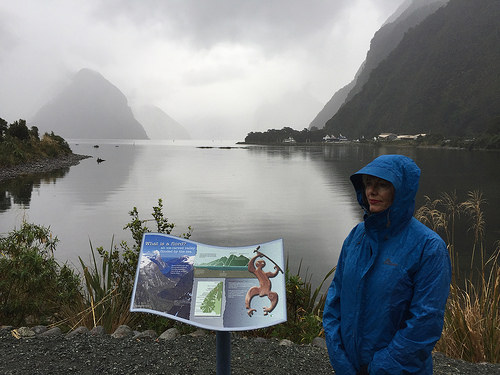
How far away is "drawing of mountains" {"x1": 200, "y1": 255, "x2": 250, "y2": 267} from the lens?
281 cm

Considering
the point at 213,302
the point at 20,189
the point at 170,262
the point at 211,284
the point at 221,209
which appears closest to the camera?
the point at 213,302

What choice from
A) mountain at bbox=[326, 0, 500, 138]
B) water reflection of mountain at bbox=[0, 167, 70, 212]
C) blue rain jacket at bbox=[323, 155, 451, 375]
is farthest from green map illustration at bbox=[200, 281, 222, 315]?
mountain at bbox=[326, 0, 500, 138]

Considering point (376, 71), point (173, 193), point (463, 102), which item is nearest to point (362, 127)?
point (376, 71)

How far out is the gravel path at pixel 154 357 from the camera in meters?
3.65

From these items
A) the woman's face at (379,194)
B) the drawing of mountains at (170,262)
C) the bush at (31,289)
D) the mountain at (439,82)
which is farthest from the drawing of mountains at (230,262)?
the mountain at (439,82)

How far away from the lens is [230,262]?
2.82 metres

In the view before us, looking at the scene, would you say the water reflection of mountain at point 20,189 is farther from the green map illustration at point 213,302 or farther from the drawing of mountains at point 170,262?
the green map illustration at point 213,302

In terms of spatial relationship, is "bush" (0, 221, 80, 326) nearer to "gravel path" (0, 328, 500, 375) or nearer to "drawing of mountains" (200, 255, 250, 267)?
"gravel path" (0, 328, 500, 375)

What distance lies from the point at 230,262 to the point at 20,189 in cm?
2311

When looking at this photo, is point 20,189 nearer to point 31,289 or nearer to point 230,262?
point 31,289

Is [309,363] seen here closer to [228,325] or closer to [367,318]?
[228,325]

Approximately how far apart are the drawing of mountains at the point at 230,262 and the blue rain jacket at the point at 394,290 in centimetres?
79

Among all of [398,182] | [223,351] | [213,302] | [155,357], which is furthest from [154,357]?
[398,182]

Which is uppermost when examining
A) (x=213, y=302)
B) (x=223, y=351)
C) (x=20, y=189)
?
(x=213, y=302)
